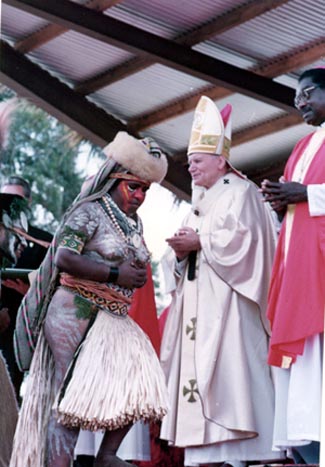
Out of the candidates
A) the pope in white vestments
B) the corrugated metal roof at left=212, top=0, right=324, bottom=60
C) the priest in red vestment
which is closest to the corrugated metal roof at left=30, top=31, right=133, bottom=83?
the corrugated metal roof at left=212, top=0, right=324, bottom=60

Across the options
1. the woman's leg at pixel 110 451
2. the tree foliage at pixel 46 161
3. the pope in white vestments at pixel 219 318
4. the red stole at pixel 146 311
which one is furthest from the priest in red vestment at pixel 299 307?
the tree foliage at pixel 46 161

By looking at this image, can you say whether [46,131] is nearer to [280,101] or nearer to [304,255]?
[280,101]

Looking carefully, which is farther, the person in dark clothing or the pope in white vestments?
the person in dark clothing

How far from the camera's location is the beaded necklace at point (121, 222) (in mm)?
7000

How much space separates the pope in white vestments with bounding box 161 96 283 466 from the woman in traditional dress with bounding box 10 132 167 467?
87cm

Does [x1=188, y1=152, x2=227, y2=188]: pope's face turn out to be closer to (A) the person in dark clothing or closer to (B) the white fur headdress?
(B) the white fur headdress

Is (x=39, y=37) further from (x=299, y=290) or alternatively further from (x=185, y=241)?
(x=299, y=290)

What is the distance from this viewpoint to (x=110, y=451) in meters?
6.71

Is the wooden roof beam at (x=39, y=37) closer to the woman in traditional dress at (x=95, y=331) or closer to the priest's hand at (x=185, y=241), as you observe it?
the priest's hand at (x=185, y=241)

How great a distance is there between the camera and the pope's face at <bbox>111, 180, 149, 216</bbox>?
23.4 ft

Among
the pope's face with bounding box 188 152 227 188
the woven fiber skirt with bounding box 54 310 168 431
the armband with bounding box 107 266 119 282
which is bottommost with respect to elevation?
the woven fiber skirt with bounding box 54 310 168 431

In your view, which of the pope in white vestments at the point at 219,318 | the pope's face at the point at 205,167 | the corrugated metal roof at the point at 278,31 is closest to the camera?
the pope in white vestments at the point at 219,318

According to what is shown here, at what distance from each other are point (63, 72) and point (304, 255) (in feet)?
13.3

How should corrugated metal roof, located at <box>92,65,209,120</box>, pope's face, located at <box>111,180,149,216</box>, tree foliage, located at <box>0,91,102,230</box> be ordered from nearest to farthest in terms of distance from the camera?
pope's face, located at <box>111,180,149,216</box> < corrugated metal roof, located at <box>92,65,209,120</box> < tree foliage, located at <box>0,91,102,230</box>
